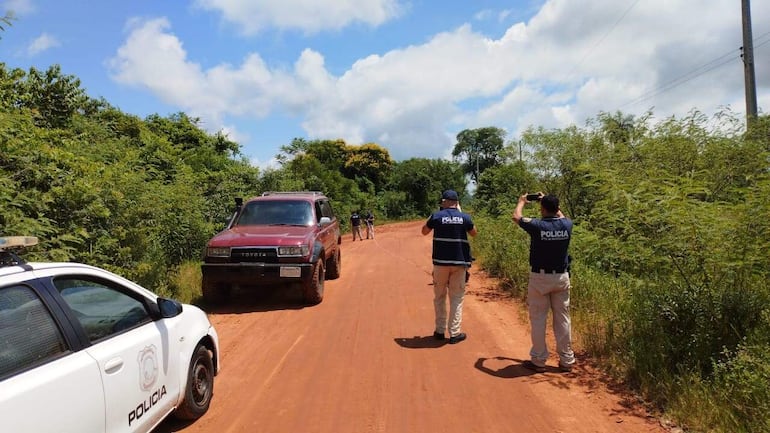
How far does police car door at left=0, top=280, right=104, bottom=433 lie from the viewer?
2393mm

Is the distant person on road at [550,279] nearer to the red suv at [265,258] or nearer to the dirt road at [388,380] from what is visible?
the dirt road at [388,380]

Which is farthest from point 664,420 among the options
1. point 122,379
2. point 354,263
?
point 354,263

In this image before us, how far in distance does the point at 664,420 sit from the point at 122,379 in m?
4.22

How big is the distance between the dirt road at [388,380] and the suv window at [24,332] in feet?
5.78

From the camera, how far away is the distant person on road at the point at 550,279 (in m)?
5.32

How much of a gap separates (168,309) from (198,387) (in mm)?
954

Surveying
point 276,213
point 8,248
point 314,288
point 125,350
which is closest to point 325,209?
point 276,213

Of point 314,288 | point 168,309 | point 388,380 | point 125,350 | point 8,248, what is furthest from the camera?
point 314,288

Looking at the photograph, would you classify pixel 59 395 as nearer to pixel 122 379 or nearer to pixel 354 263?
pixel 122 379

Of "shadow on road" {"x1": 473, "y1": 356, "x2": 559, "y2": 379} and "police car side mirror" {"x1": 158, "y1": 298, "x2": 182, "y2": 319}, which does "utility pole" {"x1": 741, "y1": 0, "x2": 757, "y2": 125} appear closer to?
"shadow on road" {"x1": 473, "y1": 356, "x2": 559, "y2": 379}

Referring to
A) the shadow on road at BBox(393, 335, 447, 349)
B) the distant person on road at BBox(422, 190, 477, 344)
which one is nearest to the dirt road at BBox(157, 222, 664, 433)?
the shadow on road at BBox(393, 335, 447, 349)

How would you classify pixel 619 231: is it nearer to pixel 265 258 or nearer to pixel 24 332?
pixel 265 258

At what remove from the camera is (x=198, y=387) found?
444 centimetres

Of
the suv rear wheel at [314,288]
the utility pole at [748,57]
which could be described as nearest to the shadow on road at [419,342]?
the suv rear wheel at [314,288]
